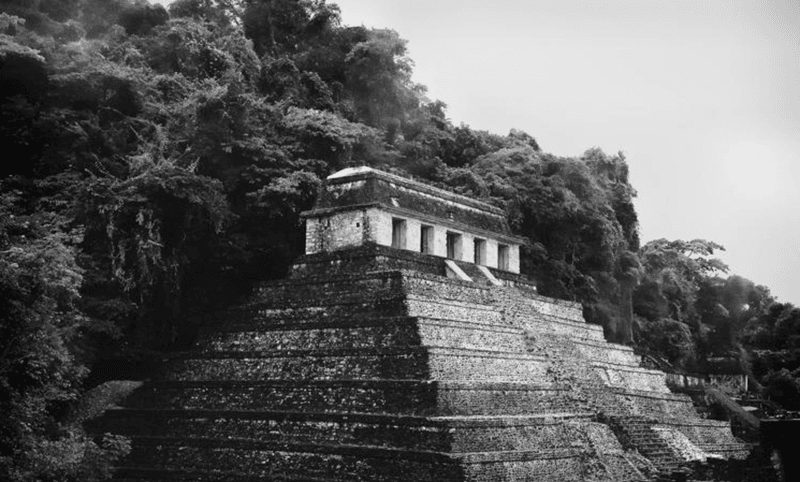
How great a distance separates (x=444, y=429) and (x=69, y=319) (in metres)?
7.56

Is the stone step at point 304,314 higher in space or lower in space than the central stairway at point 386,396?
higher

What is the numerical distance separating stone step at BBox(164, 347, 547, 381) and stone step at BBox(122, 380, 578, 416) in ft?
1.05

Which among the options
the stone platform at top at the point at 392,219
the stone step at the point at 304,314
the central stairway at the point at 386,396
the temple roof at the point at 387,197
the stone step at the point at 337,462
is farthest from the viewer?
the temple roof at the point at 387,197

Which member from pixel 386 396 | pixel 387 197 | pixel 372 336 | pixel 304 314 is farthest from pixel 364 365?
pixel 387 197

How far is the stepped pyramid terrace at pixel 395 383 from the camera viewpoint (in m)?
14.0

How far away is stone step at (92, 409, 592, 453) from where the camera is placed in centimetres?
1351

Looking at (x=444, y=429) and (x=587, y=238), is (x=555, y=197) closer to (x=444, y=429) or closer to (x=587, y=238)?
(x=587, y=238)

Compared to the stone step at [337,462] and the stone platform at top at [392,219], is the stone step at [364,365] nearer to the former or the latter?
the stone step at [337,462]

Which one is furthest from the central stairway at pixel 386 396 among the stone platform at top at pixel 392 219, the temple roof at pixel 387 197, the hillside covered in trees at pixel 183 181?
the hillside covered in trees at pixel 183 181

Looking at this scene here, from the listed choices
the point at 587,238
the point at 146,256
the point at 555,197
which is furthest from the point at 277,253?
the point at 587,238

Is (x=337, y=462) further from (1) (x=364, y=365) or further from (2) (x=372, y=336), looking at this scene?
(2) (x=372, y=336)

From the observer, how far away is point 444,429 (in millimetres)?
13406

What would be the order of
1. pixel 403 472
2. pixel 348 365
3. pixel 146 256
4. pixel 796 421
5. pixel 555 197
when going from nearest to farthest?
1. pixel 796 421
2. pixel 403 472
3. pixel 348 365
4. pixel 146 256
5. pixel 555 197

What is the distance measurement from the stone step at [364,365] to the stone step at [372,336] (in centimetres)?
33
